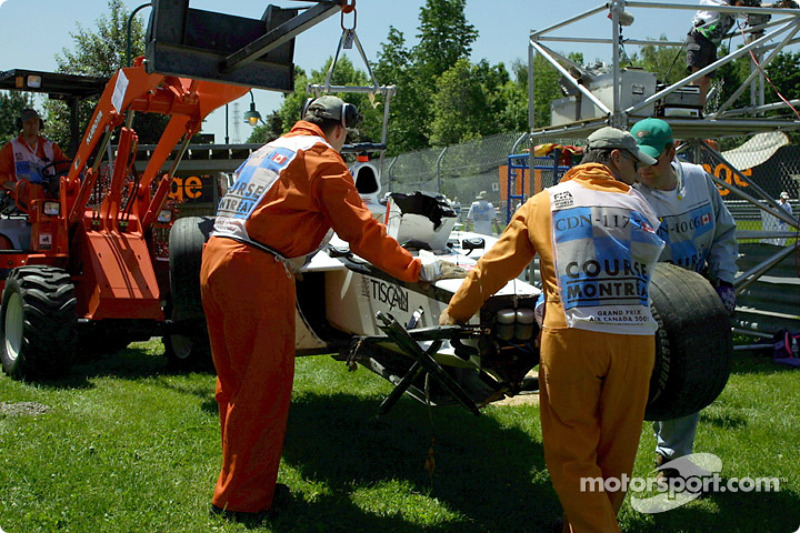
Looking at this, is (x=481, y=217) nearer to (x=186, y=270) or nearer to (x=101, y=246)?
(x=101, y=246)

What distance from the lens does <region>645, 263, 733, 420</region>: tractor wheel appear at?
11.3 ft

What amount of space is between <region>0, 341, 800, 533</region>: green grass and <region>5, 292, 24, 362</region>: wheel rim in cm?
35

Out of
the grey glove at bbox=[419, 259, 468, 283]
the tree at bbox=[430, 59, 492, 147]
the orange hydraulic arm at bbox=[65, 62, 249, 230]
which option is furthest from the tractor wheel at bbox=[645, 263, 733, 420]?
the tree at bbox=[430, 59, 492, 147]

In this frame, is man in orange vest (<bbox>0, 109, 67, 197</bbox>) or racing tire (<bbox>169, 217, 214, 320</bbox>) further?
man in orange vest (<bbox>0, 109, 67, 197</bbox>)

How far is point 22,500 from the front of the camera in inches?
158

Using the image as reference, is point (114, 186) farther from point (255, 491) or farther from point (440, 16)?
point (440, 16)

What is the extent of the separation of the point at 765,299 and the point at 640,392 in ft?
21.5

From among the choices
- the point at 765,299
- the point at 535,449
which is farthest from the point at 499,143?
the point at 535,449

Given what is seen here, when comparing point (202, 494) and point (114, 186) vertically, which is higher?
point (114, 186)

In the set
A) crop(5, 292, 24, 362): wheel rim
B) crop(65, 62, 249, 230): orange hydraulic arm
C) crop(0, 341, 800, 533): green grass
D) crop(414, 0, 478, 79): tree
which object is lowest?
crop(0, 341, 800, 533): green grass

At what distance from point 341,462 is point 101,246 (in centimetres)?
357

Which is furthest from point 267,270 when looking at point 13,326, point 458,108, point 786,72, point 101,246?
point 786,72

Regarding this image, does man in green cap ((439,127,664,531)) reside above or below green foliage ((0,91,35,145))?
below

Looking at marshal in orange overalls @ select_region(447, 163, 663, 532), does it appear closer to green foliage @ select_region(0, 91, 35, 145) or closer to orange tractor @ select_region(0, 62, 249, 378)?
orange tractor @ select_region(0, 62, 249, 378)
